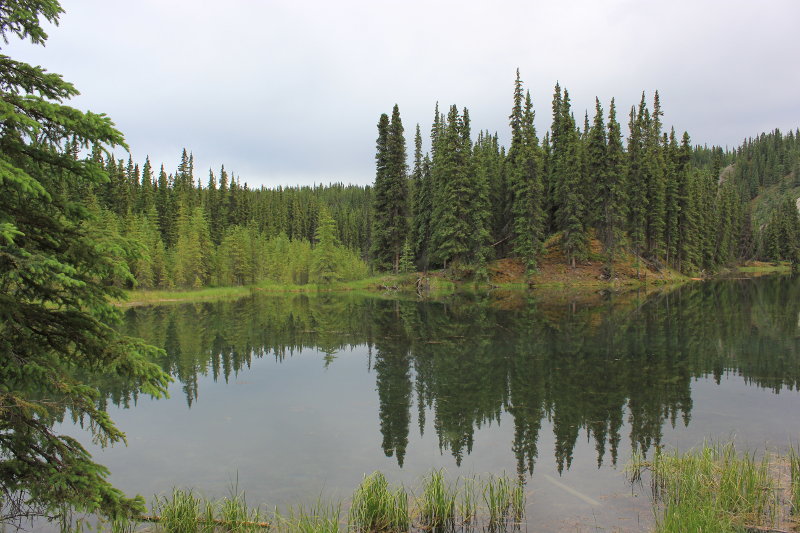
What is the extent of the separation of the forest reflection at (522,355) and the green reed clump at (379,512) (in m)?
3.03

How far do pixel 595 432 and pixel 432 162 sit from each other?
55.6m

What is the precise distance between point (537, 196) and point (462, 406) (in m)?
45.3

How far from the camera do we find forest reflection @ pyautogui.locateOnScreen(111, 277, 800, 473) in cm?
1184

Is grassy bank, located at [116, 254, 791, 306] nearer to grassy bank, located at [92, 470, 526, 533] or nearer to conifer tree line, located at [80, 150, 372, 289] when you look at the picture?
conifer tree line, located at [80, 150, 372, 289]

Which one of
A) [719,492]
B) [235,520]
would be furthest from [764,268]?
[235,520]

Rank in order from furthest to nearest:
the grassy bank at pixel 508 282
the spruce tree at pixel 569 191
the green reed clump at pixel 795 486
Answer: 1. the spruce tree at pixel 569 191
2. the grassy bank at pixel 508 282
3. the green reed clump at pixel 795 486

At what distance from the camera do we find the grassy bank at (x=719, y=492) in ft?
20.3

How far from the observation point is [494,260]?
58875mm

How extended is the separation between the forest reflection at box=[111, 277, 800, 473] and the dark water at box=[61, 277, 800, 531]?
9 cm

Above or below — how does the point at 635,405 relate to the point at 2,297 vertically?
below

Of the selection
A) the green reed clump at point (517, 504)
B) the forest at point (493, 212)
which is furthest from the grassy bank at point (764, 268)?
the green reed clump at point (517, 504)

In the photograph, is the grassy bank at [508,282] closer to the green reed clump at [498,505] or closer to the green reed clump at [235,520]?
the green reed clump at [498,505]

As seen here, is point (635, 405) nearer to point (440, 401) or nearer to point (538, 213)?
point (440, 401)

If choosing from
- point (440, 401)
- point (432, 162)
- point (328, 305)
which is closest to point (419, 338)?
point (440, 401)
